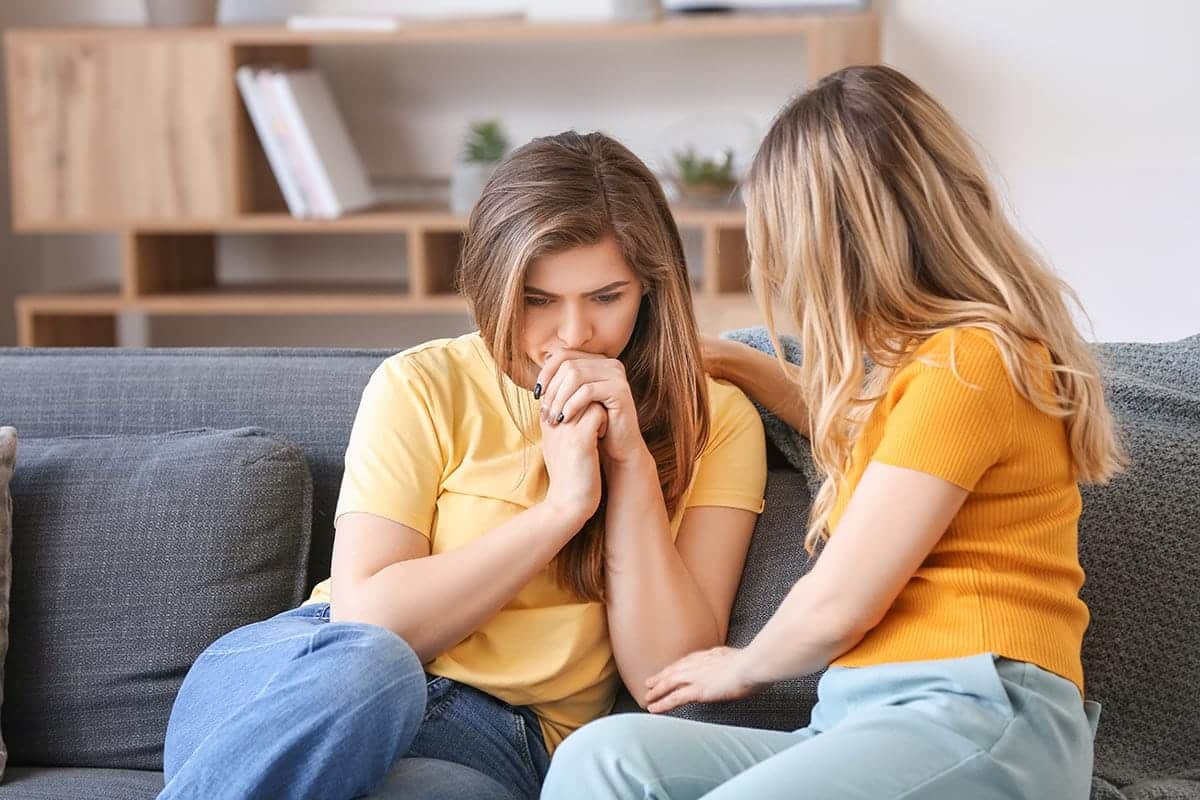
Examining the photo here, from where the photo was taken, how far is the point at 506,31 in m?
2.86

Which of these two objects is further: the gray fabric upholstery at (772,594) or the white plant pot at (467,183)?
the white plant pot at (467,183)

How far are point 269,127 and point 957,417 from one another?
2.11m

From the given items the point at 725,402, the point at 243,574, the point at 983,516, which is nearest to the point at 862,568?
the point at 983,516

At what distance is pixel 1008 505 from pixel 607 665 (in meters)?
0.43

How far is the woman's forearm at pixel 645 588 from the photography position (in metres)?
1.36

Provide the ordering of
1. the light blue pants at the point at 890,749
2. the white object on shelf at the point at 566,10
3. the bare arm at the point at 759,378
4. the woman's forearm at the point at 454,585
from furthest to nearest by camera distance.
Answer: the white object on shelf at the point at 566,10
the bare arm at the point at 759,378
the woman's forearm at the point at 454,585
the light blue pants at the point at 890,749

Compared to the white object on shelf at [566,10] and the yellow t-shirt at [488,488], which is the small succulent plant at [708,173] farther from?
the yellow t-shirt at [488,488]

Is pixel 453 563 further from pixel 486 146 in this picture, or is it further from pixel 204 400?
pixel 486 146

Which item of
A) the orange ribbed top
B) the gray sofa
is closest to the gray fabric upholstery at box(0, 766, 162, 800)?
the gray sofa

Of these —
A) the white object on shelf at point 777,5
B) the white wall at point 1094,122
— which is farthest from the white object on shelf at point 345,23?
the white wall at point 1094,122

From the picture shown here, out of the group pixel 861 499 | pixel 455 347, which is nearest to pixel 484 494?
pixel 455 347

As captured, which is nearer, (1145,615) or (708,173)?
(1145,615)

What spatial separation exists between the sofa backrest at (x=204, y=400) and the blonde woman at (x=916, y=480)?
543 millimetres

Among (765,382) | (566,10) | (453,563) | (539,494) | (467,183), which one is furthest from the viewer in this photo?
(566,10)
